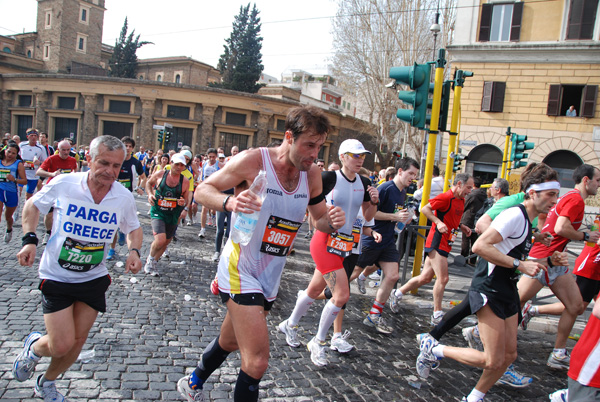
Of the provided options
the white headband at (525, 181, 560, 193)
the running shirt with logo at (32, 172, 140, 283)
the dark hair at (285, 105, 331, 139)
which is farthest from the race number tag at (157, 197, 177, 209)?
the white headband at (525, 181, 560, 193)

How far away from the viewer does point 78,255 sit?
10.3ft

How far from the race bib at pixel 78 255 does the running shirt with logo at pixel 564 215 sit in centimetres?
487

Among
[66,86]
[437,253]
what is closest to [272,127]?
[66,86]

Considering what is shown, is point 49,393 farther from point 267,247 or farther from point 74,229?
point 267,247

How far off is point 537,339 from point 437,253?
1728 millimetres

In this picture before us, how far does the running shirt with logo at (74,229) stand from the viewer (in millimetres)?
3101

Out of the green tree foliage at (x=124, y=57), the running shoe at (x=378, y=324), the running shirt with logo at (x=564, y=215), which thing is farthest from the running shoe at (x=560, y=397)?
the green tree foliage at (x=124, y=57)

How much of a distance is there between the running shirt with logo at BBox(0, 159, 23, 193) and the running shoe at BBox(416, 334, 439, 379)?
8249mm

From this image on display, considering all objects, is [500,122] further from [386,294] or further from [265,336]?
[265,336]

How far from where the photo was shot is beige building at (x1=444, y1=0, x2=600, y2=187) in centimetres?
2142

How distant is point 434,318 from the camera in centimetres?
589

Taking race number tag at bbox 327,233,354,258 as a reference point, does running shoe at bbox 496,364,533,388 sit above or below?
below

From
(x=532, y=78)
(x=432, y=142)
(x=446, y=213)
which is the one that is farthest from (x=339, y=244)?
(x=532, y=78)

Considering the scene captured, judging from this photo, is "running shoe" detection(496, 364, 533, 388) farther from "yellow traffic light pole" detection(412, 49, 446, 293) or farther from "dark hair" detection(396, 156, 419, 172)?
"yellow traffic light pole" detection(412, 49, 446, 293)
